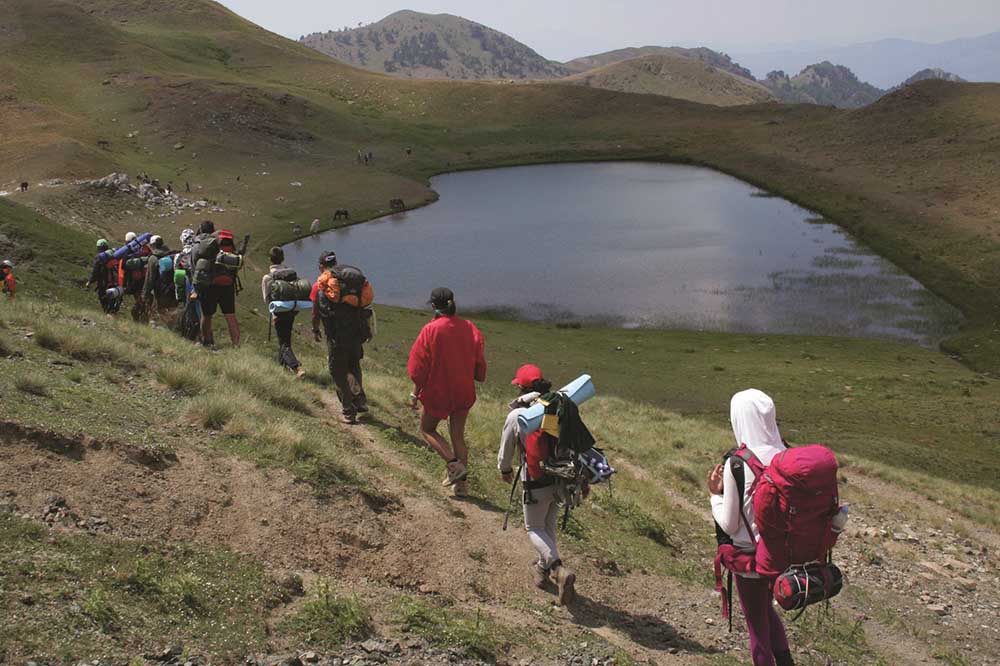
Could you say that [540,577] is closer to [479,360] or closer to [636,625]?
[636,625]

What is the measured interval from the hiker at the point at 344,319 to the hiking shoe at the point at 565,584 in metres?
5.78

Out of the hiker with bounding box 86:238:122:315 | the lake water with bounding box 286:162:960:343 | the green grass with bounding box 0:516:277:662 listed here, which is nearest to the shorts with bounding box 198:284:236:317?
the hiker with bounding box 86:238:122:315

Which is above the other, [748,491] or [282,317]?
[748,491]

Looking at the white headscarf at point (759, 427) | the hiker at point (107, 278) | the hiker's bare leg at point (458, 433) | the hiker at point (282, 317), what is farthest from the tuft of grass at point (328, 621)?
the hiker at point (107, 278)

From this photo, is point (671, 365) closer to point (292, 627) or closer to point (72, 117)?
point (292, 627)

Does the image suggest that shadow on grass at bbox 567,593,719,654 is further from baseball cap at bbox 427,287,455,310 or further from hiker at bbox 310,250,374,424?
hiker at bbox 310,250,374,424

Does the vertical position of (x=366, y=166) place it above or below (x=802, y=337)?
above

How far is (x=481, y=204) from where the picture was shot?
7156cm

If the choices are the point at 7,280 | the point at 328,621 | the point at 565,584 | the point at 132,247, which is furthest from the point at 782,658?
the point at 7,280

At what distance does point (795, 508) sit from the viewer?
6.38 m

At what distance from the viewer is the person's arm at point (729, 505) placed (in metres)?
6.79

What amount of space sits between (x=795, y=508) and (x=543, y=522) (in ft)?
10.6

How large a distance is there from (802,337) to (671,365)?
30.9 feet

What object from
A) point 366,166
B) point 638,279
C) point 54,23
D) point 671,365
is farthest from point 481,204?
point 54,23
